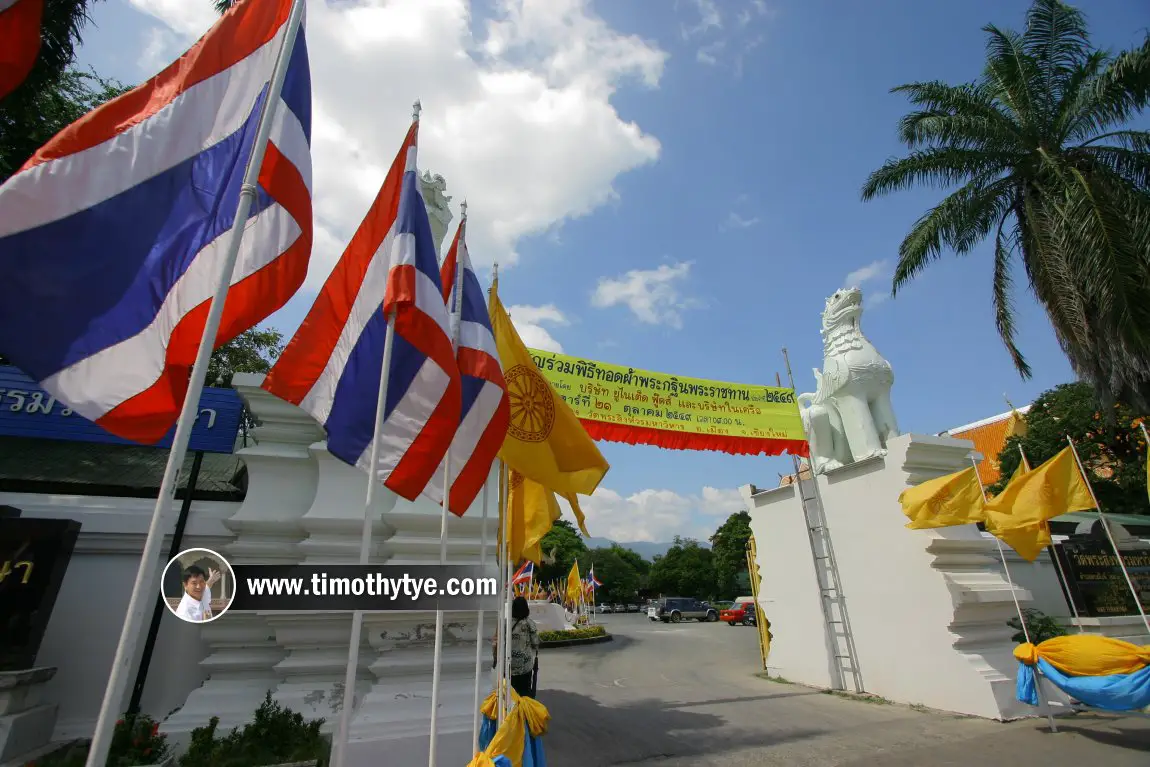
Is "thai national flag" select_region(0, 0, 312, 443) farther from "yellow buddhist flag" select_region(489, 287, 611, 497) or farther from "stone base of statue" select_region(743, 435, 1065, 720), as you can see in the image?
"stone base of statue" select_region(743, 435, 1065, 720)

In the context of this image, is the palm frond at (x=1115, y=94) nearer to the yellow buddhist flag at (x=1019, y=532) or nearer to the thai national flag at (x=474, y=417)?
the yellow buddhist flag at (x=1019, y=532)

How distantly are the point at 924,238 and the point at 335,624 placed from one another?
421 inches

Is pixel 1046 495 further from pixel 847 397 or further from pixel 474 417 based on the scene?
pixel 474 417

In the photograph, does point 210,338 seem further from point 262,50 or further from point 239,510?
point 239,510

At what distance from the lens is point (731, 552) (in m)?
39.5

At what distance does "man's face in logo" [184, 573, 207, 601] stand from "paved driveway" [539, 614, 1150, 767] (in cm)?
400

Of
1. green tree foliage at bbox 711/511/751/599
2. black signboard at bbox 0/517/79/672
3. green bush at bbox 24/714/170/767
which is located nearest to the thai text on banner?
black signboard at bbox 0/517/79/672

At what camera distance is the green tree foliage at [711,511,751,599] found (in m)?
39.4

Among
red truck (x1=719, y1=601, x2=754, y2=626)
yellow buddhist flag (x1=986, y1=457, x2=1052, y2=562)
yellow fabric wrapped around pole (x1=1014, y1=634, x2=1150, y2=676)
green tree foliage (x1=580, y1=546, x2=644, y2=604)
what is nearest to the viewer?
yellow fabric wrapped around pole (x1=1014, y1=634, x2=1150, y2=676)

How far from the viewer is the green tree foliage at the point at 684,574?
147 ft

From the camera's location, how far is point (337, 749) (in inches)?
86.1

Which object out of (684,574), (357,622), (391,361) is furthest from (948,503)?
(684,574)

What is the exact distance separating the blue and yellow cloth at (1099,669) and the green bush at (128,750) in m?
7.16

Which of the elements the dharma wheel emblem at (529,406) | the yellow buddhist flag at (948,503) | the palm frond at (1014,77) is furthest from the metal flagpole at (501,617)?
the palm frond at (1014,77)
